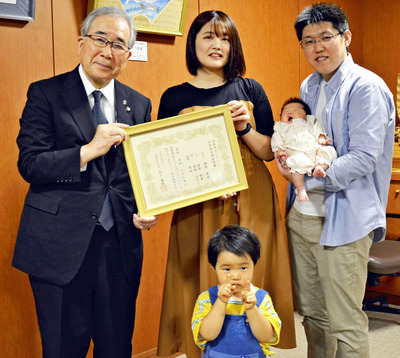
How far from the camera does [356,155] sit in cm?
192

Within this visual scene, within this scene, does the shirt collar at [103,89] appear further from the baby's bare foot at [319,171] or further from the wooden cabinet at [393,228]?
the wooden cabinet at [393,228]

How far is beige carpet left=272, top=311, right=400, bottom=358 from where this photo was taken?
285cm

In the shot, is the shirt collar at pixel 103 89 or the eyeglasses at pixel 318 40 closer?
the shirt collar at pixel 103 89

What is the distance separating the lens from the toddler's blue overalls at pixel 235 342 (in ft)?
5.73

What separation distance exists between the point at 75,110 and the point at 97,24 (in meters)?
0.31

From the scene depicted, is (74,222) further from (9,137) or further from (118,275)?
(9,137)

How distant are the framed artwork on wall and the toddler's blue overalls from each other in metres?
1.55

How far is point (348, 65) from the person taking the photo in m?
2.05

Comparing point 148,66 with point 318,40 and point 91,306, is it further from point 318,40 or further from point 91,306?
point 91,306

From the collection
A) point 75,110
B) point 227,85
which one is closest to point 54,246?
point 75,110

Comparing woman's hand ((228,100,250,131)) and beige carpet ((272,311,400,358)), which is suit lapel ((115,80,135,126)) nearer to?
woman's hand ((228,100,250,131))

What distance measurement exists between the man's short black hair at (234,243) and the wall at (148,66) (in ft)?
3.43

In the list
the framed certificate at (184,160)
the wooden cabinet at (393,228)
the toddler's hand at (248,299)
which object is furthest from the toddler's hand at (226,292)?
the wooden cabinet at (393,228)

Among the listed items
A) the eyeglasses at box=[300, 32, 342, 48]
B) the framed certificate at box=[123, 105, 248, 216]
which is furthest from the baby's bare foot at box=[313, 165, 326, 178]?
the eyeglasses at box=[300, 32, 342, 48]
